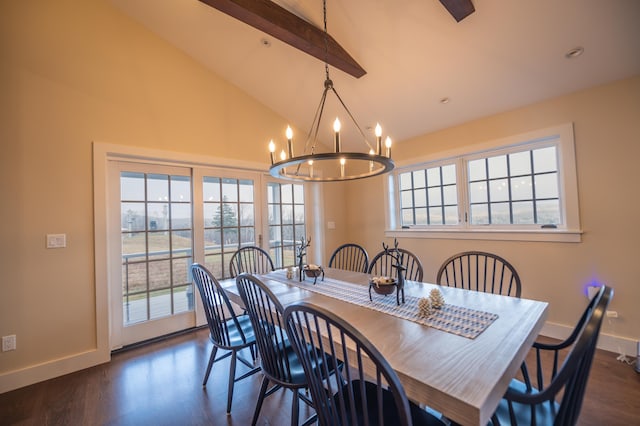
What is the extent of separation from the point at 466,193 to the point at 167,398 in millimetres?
3589

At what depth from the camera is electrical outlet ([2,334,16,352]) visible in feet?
6.89

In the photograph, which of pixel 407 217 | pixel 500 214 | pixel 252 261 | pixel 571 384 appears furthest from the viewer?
pixel 407 217

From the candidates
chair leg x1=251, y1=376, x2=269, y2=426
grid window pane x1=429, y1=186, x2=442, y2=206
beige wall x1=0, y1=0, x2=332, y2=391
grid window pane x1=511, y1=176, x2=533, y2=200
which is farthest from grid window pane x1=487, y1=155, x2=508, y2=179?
beige wall x1=0, y1=0, x2=332, y2=391

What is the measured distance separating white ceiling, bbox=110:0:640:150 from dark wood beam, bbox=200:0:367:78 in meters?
0.11

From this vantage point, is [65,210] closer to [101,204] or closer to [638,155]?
[101,204]

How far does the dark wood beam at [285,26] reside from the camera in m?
2.14

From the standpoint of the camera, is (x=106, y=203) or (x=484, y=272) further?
(x=106, y=203)

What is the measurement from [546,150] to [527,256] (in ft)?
3.65

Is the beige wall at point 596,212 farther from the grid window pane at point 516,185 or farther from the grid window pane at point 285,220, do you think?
the grid window pane at point 285,220

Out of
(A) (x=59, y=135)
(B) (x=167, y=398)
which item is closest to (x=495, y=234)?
(B) (x=167, y=398)

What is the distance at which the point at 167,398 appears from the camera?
194cm

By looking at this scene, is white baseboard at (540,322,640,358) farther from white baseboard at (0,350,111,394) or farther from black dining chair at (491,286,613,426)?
white baseboard at (0,350,111,394)

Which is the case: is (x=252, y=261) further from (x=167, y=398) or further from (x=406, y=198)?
(x=406, y=198)

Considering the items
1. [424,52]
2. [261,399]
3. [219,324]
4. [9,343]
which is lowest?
[261,399]
